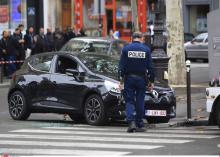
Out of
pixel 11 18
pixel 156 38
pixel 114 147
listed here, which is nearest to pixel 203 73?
pixel 156 38

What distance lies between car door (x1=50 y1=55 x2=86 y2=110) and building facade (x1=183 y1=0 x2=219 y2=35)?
28.8 metres

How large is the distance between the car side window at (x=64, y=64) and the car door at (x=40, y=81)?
220 mm

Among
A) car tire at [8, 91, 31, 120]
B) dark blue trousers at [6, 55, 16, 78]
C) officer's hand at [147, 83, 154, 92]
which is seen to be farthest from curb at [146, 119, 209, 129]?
dark blue trousers at [6, 55, 16, 78]

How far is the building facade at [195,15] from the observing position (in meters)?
44.1

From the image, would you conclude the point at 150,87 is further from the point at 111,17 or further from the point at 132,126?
the point at 111,17

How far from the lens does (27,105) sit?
1623cm

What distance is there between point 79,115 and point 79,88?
847mm

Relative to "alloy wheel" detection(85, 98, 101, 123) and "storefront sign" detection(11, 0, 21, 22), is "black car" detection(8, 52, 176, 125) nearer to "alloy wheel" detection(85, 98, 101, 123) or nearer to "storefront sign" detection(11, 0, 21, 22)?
"alloy wheel" detection(85, 98, 101, 123)

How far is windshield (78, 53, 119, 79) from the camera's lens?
15.3 meters

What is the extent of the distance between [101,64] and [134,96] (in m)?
2.24

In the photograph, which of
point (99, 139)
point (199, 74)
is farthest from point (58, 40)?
point (99, 139)

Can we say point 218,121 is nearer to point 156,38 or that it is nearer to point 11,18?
point 156,38

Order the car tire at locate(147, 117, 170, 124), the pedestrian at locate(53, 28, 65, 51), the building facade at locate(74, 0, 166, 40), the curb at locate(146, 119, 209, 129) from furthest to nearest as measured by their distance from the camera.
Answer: the building facade at locate(74, 0, 166, 40) < the pedestrian at locate(53, 28, 65, 51) < the car tire at locate(147, 117, 170, 124) < the curb at locate(146, 119, 209, 129)

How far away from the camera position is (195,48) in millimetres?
37031
